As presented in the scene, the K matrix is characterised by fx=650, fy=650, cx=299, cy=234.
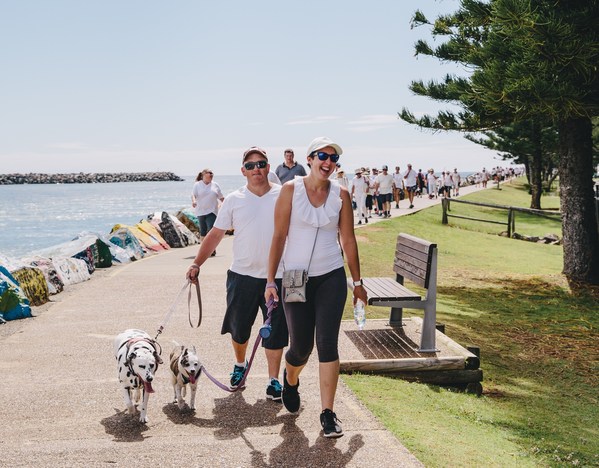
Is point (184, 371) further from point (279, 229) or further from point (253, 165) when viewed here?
point (253, 165)

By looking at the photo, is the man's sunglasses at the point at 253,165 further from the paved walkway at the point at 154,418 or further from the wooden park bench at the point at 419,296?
the wooden park bench at the point at 419,296

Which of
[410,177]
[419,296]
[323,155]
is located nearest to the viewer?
[323,155]

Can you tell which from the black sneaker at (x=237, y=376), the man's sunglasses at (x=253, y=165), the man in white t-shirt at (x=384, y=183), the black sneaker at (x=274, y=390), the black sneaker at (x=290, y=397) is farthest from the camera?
the man in white t-shirt at (x=384, y=183)

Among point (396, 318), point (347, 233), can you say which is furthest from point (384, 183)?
point (347, 233)

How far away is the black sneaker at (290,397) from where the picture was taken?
15.8 feet

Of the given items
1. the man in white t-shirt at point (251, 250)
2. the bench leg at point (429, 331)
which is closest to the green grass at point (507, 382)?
the bench leg at point (429, 331)

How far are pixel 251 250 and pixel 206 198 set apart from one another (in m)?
8.89

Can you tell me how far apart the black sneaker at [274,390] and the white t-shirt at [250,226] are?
0.89 metres

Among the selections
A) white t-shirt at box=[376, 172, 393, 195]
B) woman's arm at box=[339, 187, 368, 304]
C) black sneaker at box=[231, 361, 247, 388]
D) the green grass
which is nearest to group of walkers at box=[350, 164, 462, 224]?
white t-shirt at box=[376, 172, 393, 195]

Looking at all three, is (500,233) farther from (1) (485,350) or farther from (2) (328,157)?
(2) (328,157)

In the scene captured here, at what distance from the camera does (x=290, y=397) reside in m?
4.83

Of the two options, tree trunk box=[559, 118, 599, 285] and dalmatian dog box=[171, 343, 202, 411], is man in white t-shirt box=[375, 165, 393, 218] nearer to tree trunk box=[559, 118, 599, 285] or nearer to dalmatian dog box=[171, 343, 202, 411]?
tree trunk box=[559, 118, 599, 285]

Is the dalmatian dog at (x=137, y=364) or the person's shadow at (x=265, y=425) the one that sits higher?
the dalmatian dog at (x=137, y=364)

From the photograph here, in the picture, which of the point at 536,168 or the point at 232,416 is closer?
the point at 232,416
